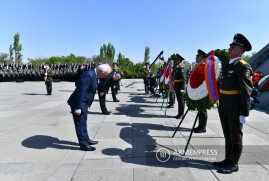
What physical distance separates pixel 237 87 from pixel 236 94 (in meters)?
0.12

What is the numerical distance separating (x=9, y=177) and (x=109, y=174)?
1.63 metres

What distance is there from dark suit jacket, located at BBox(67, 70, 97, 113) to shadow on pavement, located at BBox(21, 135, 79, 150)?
1.04m

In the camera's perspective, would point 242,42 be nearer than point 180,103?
Yes

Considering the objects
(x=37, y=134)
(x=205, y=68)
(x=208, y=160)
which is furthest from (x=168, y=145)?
(x=37, y=134)

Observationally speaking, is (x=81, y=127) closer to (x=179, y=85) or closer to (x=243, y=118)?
(x=243, y=118)

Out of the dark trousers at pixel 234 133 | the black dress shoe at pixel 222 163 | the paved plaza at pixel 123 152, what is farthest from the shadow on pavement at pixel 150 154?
the dark trousers at pixel 234 133

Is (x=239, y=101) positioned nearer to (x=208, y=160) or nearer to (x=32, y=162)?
(x=208, y=160)

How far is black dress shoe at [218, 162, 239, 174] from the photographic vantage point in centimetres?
289

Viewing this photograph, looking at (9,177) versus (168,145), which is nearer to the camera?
(9,177)

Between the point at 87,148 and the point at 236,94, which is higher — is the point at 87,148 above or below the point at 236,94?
below

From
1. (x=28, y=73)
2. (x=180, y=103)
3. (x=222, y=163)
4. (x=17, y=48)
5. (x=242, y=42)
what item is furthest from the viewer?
(x=17, y=48)

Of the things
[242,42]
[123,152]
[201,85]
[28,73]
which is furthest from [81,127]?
[28,73]

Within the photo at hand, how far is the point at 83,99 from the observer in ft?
12.1

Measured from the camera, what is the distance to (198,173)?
293 centimetres
